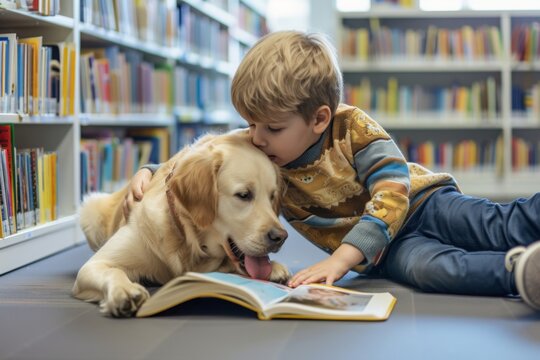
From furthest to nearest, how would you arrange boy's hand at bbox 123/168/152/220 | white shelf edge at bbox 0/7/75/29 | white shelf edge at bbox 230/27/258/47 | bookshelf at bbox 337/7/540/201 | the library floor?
white shelf edge at bbox 230/27/258/47, bookshelf at bbox 337/7/540/201, white shelf edge at bbox 0/7/75/29, boy's hand at bbox 123/168/152/220, the library floor

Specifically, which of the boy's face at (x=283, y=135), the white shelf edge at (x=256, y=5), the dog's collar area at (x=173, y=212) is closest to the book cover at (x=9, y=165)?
the dog's collar area at (x=173, y=212)

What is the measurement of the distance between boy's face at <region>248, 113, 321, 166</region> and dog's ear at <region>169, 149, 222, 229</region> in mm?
158

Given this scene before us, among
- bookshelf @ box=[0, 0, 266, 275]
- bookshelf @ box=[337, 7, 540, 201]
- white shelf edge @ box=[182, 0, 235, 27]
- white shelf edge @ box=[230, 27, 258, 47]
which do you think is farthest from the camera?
white shelf edge @ box=[230, 27, 258, 47]

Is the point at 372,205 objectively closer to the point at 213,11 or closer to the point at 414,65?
the point at 213,11

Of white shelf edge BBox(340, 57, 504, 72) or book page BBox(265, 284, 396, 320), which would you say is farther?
white shelf edge BBox(340, 57, 504, 72)

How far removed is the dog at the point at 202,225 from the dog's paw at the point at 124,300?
0.01 meters

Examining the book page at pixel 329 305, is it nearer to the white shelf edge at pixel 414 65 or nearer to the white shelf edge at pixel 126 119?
the white shelf edge at pixel 126 119

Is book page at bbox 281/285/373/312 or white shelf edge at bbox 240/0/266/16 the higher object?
white shelf edge at bbox 240/0/266/16

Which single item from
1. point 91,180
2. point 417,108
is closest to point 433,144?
point 417,108

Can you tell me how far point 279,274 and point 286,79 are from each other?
0.50m

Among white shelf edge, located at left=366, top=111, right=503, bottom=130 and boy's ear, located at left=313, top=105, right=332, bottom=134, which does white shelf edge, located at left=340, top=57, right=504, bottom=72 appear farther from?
boy's ear, located at left=313, top=105, right=332, bottom=134

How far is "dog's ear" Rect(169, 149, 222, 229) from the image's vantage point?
1722 mm

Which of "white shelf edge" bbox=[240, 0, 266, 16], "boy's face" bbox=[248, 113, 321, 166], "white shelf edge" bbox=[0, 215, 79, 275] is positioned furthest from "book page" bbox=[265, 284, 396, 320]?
"white shelf edge" bbox=[240, 0, 266, 16]

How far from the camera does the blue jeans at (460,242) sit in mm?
1791
